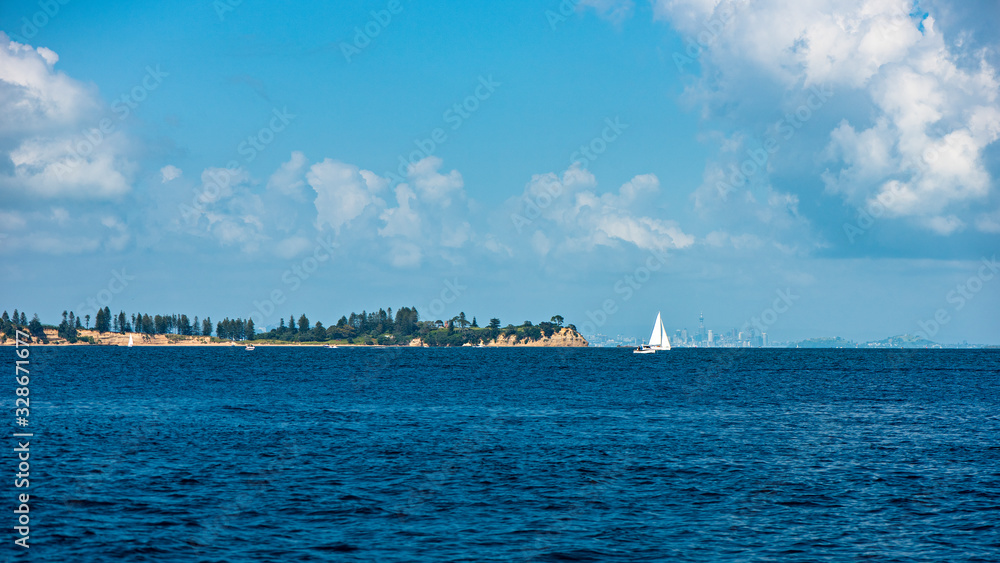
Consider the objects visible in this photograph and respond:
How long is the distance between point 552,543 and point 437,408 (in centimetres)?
5223

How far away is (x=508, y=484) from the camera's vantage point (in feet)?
137

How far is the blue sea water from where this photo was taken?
30.8m

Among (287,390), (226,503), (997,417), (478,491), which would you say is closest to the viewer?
(226,503)

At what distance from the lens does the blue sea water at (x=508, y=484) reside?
30812 millimetres

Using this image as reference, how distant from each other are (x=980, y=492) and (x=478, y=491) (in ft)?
93.5

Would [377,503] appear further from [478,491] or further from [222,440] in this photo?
[222,440]

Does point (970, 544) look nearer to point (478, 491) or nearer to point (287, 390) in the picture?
point (478, 491)

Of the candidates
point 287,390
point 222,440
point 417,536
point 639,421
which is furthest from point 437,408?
point 417,536

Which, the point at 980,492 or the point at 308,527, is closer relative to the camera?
the point at 308,527

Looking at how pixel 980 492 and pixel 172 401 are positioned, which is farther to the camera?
pixel 172 401

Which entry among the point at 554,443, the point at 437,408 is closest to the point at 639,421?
the point at 554,443

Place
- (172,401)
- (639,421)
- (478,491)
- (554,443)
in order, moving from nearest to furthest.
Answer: (478,491) < (554,443) < (639,421) < (172,401)

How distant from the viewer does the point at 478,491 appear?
40031mm

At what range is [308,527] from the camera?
108 feet
